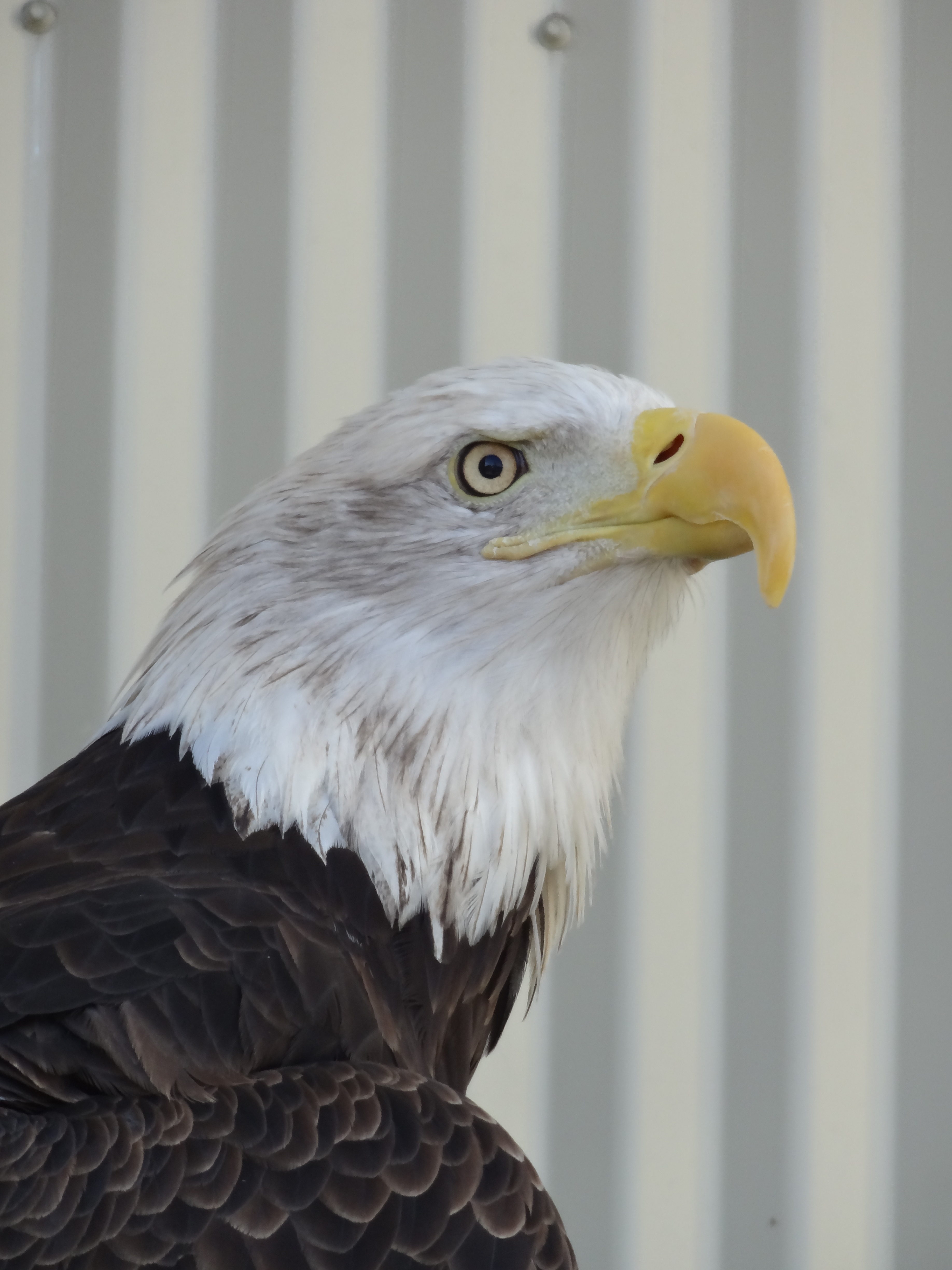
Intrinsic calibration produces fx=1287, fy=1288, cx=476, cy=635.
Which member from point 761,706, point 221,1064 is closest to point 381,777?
point 221,1064

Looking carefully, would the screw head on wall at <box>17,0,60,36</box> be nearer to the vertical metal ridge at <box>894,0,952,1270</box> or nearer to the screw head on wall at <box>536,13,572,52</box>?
the screw head on wall at <box>536,13,572,52</box>

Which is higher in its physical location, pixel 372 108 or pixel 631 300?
pixel 372 108

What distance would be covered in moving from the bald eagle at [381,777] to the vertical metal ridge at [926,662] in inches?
43.1

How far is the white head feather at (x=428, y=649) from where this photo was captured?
1.54 m

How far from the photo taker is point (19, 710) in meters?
2.42

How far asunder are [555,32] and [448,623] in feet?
4.88

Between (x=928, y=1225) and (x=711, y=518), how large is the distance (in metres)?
1.83

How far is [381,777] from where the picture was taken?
154cm

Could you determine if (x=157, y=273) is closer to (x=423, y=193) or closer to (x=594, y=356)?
(x=423, y=193)

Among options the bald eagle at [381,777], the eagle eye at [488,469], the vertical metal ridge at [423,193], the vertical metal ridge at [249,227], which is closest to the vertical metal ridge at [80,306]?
the vertical metal ridge at [249,227]

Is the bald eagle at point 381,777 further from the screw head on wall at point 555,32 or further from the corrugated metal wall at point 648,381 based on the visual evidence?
the screw head on wall at point 555,32

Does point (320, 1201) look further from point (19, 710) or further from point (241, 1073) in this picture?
point (19, 710)

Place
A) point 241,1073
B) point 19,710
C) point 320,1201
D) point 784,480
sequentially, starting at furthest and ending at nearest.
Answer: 1. point 19,710
2. point 784,480
3. point 241,1073
4. point 320,1201

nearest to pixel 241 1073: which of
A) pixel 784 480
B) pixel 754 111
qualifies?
pixel 784 480
